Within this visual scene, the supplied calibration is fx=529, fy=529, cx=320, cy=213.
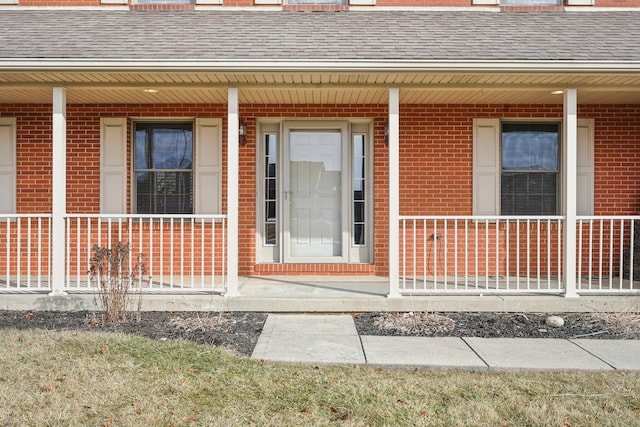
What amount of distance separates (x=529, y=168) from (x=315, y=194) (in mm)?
3210

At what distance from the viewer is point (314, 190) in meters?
8.04

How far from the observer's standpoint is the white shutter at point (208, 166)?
7.77 m

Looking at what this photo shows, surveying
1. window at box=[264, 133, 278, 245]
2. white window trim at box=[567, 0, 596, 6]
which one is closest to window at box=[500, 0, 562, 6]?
white window trim at box=[567, 0, 596, 6]

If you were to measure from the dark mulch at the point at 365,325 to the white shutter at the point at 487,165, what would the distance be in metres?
2.15

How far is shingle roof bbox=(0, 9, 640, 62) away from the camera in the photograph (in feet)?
19.7

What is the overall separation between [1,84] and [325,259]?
481 cm

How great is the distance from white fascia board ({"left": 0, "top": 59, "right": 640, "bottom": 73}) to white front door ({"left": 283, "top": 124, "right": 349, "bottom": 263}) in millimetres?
2167

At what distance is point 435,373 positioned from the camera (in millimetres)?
4141

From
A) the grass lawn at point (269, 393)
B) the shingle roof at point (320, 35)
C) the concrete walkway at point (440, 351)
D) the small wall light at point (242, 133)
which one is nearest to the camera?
the grass lawn at point (269, 393)

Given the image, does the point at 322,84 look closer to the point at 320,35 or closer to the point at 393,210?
the point at 320,35

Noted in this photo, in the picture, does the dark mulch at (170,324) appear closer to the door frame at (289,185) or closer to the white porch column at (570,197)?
the door frame at (289,185)

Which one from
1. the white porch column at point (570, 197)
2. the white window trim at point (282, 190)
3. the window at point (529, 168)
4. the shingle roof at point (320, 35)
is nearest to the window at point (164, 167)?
the white window trim at point (282, 190)

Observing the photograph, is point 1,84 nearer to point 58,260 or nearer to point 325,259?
point 58,260

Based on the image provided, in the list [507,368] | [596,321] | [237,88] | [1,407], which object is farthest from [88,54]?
[596,321]
